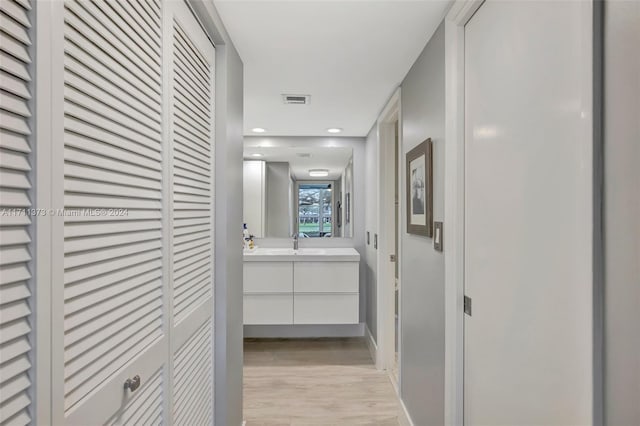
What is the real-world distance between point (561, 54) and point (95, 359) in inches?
49.4

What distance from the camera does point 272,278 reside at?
11.2 feet

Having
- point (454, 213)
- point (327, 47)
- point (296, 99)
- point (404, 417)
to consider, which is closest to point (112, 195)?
point (454, 213)

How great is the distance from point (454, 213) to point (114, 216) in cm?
121

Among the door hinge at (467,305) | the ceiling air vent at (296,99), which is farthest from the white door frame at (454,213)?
the ceiling air vent at (296,99)

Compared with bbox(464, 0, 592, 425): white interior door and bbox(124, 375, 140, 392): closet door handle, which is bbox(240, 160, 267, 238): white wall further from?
bbox(124, 375, 140, 392): closet door handle

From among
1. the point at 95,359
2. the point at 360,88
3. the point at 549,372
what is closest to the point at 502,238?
the point at 549,372

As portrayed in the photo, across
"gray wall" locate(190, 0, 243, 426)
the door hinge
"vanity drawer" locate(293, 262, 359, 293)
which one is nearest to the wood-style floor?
"vanity drawer" locate(293, 262, 359, 293)

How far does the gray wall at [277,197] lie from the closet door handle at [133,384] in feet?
9.47

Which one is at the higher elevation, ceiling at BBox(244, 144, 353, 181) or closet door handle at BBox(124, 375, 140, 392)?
ceiling at BBox(244, 144, 353, 181)

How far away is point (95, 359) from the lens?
2.56ft

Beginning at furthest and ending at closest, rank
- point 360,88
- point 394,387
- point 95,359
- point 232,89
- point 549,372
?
1. point 394,387
2. point 360,88
3. point 232,89
4. point 549,372
5. point 95,359

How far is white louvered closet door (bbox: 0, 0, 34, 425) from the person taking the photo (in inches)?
21.3

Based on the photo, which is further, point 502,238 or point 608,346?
point 502,238

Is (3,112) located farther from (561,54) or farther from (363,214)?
(363,214)
